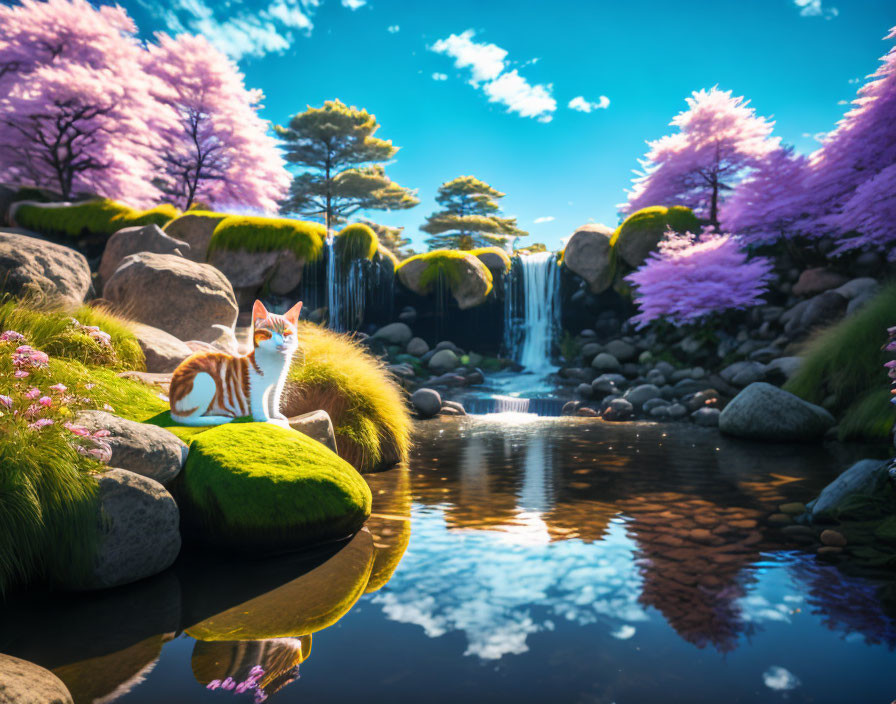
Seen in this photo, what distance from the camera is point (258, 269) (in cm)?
1750

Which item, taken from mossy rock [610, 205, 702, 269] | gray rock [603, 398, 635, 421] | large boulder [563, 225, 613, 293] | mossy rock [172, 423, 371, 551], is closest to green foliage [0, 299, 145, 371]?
mossy rock [172, 423, 371, 551]

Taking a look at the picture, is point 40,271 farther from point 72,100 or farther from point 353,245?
point 72,100

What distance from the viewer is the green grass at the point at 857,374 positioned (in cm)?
692

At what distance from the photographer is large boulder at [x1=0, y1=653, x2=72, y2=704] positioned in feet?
5.66

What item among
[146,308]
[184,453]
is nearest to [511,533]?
[184,453]

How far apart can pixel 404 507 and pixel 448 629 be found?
206 cm

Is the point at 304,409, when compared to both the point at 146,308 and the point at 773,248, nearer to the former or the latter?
the point at 146,308

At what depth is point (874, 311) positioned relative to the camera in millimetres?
7688

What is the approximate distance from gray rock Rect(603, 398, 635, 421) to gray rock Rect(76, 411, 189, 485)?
27.2 feet

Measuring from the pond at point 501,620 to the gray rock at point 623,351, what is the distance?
1097 cm

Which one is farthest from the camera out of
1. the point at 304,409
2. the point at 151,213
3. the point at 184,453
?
the point at 151,213

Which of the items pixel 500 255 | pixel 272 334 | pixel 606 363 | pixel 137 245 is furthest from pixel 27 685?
pixel 500 255

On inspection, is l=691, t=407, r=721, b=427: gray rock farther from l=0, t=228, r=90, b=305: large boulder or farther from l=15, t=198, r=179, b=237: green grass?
l=15, t=198, r=179, b=237: green grass

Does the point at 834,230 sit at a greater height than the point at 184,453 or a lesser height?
greater
